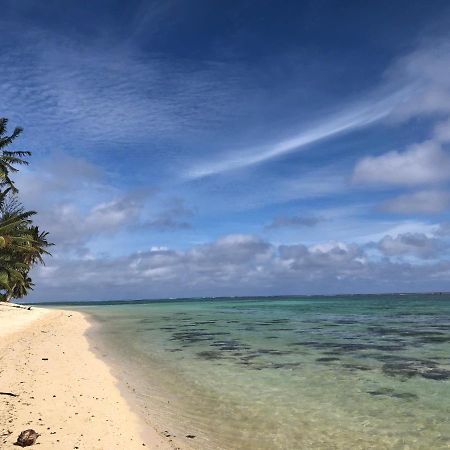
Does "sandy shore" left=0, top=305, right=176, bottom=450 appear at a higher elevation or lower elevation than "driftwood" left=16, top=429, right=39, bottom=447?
lower

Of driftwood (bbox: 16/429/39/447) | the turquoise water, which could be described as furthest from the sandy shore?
the turquoise water

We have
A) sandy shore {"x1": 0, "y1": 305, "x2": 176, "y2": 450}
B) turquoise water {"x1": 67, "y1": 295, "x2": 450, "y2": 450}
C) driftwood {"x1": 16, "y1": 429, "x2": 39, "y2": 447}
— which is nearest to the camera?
driftwood {"x1": 16, "y1": 429, "x2": 39, "y2": 447}

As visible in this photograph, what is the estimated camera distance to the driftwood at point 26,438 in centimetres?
777

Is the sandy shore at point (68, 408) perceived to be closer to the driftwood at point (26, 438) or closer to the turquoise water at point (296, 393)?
the driftwood at point (26, 438)

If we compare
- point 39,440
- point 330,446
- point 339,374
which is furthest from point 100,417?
point 339,374

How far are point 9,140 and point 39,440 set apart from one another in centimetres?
4843

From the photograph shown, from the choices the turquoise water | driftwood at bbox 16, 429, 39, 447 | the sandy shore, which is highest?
driftwood at bbox 16, 429, 39, 447

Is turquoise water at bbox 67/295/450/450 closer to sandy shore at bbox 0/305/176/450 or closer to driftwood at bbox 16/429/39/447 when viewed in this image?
sandy shore at bbox 0/305/176/450

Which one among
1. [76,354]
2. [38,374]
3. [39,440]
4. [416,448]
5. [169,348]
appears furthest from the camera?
[169,348]

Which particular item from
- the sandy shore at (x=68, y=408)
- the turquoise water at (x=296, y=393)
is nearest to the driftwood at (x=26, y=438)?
the sandy shore at (x=68, y=408)

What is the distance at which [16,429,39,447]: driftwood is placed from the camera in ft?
25.5

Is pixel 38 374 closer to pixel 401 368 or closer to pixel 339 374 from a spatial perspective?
pixel 339 374

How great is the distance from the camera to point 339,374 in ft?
56.0

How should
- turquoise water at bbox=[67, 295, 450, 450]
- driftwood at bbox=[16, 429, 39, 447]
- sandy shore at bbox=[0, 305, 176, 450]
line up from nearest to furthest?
driftwood at bbox=[16, 429, 39, 447], sandy shore at bbox=[0, 305, 176, 450], turquoise water at bbox=[67, 295, 450, 450]
